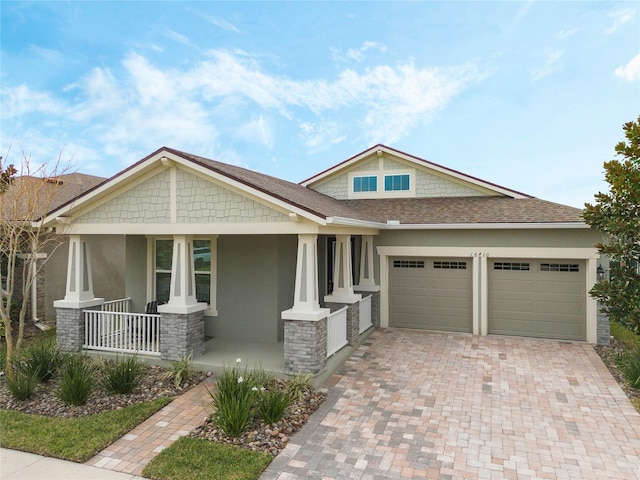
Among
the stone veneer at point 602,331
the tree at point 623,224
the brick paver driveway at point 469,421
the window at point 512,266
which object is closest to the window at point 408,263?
the window at point 512,266

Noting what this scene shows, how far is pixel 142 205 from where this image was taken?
882cm

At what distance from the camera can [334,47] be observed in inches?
648

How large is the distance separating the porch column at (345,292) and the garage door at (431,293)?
8.32 ft

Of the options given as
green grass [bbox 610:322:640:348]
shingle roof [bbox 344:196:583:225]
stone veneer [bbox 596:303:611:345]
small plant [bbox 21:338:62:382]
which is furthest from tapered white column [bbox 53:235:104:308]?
green grass [bbox 610:322:640:348]

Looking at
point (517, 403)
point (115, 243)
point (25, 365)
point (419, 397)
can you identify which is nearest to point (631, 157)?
point (517, 403)

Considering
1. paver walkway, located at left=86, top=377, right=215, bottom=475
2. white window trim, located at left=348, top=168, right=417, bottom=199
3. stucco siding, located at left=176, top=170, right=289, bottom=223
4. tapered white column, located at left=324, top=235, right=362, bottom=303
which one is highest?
white window trim, located at left=348, top=168, right=417, bottom=199

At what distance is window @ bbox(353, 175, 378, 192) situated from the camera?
15.0 m

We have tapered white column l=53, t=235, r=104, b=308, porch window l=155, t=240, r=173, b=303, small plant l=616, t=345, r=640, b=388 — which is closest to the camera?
small plant l=616, t=345, r=640, b=388

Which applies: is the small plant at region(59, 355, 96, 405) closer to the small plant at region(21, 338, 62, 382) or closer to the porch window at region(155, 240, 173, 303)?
the small plant at region(21, 338, 62, 382)

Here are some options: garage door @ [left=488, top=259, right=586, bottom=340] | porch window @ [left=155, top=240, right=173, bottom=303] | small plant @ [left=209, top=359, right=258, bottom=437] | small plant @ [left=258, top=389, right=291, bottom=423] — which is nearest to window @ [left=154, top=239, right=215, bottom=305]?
porch window @ [left=155, top=240, right=173, bottom=303]

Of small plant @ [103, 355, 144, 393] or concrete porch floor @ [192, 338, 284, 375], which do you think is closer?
small plant @ [103, 355, 144, 393]

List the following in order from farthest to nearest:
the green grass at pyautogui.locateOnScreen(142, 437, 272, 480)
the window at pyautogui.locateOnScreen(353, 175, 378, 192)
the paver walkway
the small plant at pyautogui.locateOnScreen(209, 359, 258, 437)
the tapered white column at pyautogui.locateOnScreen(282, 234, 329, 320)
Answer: the window at pyautogui.locateOnScreen(353, 175, 378, 192), the tapered white column at pyautogui.locateOnScreen(282, 234, 329, 320), the small plant at pyautogui.locateOnScreen(209, 359, 258, 437), the paver walkway, the green grass at pyautogui.locateOnScreen(142, 437, 272, 480)

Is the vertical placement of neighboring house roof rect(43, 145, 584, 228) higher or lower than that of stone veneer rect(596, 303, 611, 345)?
higher

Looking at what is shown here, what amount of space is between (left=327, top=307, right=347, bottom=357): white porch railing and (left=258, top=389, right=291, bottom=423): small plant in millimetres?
2518
